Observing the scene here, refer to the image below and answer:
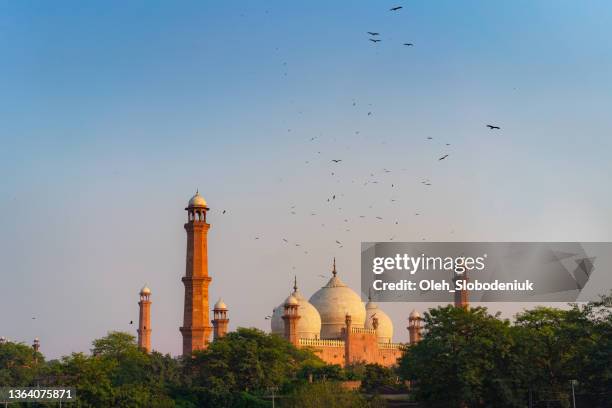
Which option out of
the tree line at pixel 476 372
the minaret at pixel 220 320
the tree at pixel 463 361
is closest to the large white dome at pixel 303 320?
the minaret at pixel 220 320

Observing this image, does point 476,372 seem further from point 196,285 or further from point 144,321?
point 144,321

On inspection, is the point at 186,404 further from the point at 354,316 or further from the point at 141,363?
the point at 354,316

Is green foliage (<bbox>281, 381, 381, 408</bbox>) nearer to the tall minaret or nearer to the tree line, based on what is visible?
the tree line

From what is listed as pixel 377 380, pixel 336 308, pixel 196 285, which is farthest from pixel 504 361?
pixel 336 308

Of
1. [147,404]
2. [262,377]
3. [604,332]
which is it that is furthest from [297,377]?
[604,332]

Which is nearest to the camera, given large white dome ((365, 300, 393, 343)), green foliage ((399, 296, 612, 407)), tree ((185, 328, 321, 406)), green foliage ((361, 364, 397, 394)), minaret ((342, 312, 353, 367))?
green foliage ((399, 296, 612, 407))

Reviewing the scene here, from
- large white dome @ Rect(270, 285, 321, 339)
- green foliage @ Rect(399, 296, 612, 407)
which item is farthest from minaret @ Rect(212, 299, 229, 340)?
green foliage @ Rect(399, 296, 612, 407)
